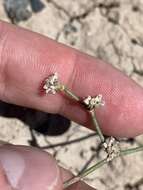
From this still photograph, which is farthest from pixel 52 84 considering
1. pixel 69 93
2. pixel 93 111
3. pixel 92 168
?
pixel 92 168

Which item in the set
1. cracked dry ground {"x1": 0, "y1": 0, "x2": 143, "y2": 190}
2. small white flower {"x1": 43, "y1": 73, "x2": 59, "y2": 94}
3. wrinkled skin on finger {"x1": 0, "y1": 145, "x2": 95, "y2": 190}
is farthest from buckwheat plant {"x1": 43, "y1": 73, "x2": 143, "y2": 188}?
cracked dry ground {"x1": 0, "y1": 0, "x2": 143, "y2": 190}

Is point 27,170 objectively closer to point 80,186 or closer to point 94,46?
point 80,186

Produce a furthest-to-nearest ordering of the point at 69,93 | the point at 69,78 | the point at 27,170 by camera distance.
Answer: the point at 69,78
the point at 69,93
the point at 27,170

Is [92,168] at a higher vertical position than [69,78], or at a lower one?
lower

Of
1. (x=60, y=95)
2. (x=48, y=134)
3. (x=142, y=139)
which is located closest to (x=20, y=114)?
(x=48, y=134)

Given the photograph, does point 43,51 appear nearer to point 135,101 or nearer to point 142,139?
point 135,101

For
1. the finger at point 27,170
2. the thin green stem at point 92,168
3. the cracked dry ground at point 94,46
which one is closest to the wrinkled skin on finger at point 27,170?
the finger at point 27,170
